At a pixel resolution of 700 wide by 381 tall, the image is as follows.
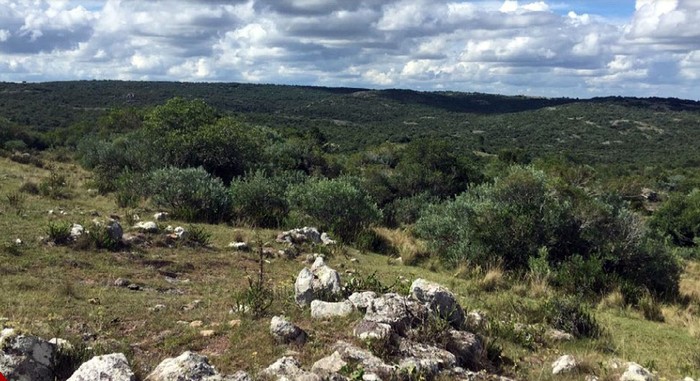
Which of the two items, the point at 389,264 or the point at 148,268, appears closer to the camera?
the point at 148,268

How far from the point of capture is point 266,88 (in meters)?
156

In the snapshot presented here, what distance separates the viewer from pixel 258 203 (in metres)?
16.3

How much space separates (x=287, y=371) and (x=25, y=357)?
2.15m

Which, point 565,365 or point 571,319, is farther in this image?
point 571,319

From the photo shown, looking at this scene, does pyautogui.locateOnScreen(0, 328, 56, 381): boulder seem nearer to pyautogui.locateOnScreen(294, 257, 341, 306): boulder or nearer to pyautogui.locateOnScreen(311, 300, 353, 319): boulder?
pyautogui.locateOnScreen(311, 300, 353, 319): boulder

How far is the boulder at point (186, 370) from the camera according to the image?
4.66 metres

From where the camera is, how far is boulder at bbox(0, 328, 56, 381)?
457cm

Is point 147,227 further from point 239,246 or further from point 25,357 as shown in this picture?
point 25,357

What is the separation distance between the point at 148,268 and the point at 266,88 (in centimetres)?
15081

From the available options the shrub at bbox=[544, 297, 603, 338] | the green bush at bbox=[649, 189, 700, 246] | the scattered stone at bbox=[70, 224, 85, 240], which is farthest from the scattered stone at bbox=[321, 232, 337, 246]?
the green bush at bbox=[649, 189, 700, 246]

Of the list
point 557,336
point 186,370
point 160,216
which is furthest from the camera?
point 160,216

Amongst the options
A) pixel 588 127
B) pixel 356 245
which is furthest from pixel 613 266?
pixel 588 127

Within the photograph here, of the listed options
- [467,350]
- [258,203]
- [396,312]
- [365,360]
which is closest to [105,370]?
[365,360]

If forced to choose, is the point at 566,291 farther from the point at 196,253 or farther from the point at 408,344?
the point at 196,253
